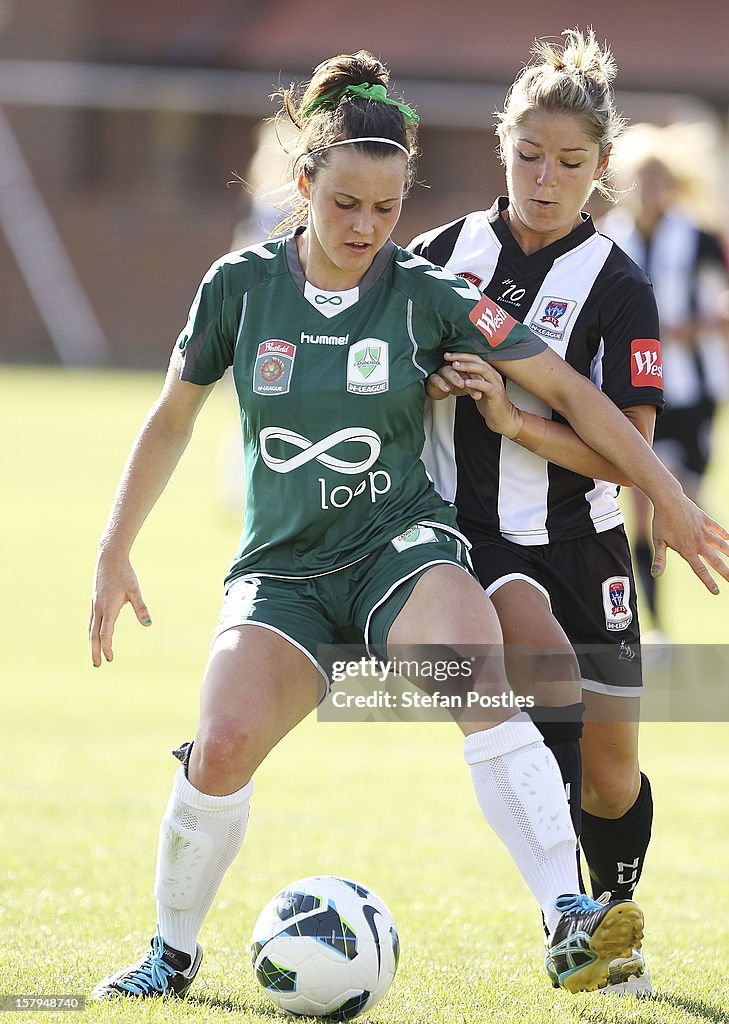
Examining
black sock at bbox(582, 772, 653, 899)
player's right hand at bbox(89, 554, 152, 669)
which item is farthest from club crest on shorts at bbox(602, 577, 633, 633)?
player's right hand at bbox(89, 554, 152, 669)

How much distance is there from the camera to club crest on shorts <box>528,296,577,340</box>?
359 centimetres

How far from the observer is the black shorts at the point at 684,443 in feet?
26.4

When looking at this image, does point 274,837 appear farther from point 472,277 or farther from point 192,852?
point 472,277

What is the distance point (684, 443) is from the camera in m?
8.05

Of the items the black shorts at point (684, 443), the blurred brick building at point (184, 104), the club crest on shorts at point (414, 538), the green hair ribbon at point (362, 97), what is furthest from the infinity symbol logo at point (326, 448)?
the blurred brick building at point (184, 104)

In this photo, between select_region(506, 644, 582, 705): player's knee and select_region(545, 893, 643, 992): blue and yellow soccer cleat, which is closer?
select_region(545, 893, 643, 992): blue and yellow soccer cleat

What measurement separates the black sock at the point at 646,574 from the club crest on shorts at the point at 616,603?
3.98 meters

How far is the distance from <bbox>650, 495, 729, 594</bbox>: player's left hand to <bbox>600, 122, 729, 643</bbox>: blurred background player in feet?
14.1

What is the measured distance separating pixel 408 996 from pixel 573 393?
146 centimetres

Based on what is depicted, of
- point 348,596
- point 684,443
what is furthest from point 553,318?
point 684,443

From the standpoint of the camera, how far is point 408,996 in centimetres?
342

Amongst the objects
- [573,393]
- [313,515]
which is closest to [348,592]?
[313,515]

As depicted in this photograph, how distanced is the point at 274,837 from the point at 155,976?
1.76 metres

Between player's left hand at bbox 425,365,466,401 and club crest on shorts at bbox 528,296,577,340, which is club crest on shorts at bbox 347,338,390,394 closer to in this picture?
player's left hand at bbox 425,365,466,401
